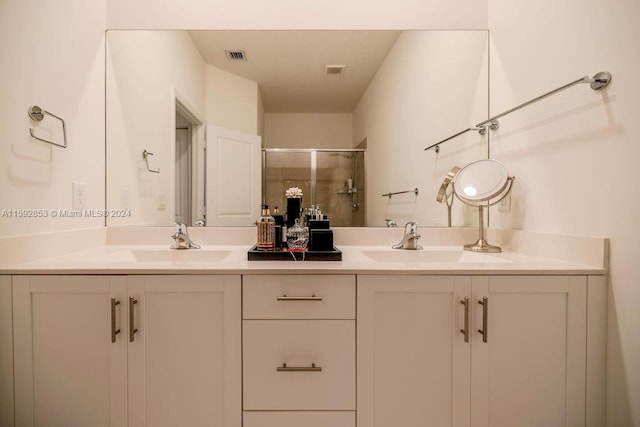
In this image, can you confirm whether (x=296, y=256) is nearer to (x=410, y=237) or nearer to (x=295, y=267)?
(x=295, y=267)

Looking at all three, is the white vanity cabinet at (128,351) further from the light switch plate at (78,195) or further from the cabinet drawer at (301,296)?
the light switch plate at (78,195)

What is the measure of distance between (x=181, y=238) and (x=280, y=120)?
28.4 inches

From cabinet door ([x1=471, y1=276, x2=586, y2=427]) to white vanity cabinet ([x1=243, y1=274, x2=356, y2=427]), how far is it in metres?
0.40

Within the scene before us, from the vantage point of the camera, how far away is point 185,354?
100 cm

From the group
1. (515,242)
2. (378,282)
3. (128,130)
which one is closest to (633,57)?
(515,242)

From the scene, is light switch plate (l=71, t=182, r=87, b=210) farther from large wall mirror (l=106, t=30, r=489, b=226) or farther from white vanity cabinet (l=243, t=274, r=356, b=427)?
white vanity cabinet (l=243, t=274, r=356, b=427)

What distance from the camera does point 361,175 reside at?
1585mm

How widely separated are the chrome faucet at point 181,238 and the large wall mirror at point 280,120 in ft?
0.41

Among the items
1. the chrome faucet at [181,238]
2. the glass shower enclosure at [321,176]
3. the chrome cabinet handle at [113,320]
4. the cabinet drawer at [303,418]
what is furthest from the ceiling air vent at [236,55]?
the cabinet drawer at [303,418]

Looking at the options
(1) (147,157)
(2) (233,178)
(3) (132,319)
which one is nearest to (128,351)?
(3) (132,319)

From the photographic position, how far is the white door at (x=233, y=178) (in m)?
1.58

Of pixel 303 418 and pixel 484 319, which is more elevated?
pixel 484 319

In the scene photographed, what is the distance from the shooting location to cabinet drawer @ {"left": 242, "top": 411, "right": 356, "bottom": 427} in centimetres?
101

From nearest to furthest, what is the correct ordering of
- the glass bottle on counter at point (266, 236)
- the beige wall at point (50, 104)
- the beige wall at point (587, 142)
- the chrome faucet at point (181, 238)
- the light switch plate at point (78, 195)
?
the beige wall at point (587, 142), the beige wall at point (50, 104), the glass bottle on counter at point (266, 236), the light switch plate at point (78, 195), the chrome faucet at point (181, 238)
